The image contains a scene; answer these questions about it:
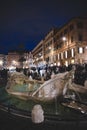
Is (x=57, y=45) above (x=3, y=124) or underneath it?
above

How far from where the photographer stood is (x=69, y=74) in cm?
1180

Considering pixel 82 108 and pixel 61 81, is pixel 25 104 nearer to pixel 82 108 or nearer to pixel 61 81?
pixel 61 81

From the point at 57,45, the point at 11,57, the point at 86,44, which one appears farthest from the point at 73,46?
the point at 11,57

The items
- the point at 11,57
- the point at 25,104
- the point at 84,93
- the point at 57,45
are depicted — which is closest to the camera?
the point at 25,104

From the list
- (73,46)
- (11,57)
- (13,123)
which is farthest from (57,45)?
(11,57)

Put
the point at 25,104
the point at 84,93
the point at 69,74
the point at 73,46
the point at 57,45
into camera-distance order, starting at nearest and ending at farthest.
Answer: the point at 69,74
the point at 25,104
the point at 84,93
the point at 73,46
the point at 57,45

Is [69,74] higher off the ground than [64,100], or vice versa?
[69,74]

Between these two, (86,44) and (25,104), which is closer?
(25,104)

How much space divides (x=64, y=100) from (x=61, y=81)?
47.1 inches

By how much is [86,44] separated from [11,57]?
130020 mm

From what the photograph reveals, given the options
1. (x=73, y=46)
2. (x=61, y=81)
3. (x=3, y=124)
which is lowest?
(x=3, y=124)

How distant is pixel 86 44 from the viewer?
192 feet

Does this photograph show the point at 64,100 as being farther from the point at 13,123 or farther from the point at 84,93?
the point at 13,123

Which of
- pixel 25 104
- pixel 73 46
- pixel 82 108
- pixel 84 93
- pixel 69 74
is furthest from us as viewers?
pixel 73 46
